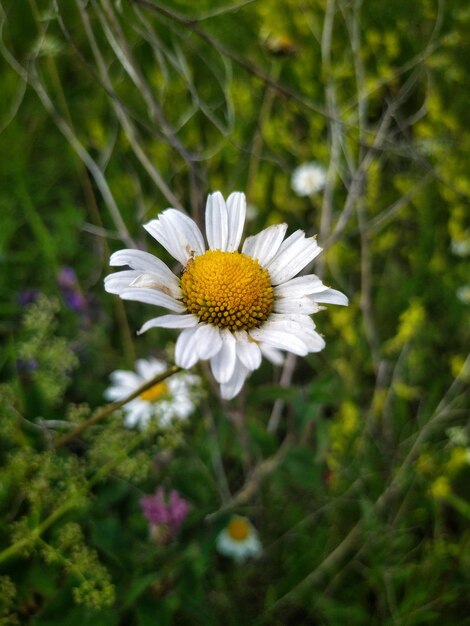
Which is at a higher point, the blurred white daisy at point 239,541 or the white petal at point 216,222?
the white petal at point 216,222

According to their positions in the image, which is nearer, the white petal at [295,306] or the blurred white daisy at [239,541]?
the white petal at [295,306]

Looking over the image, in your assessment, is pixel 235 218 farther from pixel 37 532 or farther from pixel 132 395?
pixel 37 532

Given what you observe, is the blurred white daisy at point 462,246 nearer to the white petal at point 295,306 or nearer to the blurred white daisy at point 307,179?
the blurred white daisy at point 307,179

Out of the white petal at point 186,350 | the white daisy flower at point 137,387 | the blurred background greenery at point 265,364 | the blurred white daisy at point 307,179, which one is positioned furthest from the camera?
the blurred white daisy at point 307,179

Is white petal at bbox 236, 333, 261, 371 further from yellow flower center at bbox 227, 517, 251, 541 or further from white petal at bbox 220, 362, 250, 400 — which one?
yellow flower center at bbox 227, 517, 251, 541

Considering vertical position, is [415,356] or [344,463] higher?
[415,356]

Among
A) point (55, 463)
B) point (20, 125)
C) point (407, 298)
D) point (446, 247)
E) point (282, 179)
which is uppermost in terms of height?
point (20, 125)

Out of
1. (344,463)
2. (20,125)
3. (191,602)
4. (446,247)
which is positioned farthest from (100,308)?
(446,247)

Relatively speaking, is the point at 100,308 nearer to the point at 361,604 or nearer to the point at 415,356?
the point at 415,356

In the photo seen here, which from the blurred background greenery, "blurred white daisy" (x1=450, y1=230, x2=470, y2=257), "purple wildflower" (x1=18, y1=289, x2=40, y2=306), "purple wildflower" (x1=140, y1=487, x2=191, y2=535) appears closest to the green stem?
the blurred background greenery

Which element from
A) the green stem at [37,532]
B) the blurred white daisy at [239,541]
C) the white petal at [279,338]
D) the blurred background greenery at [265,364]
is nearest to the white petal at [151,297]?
the white petal at [279,338]
